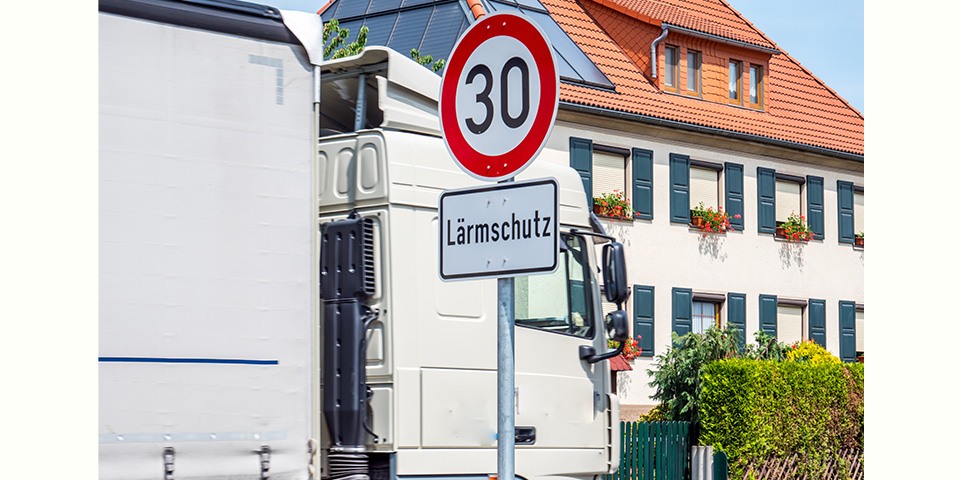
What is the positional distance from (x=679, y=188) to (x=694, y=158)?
3.22 feet

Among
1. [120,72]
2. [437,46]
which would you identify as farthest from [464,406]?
[437,46]

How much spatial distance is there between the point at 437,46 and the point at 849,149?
37.3ft

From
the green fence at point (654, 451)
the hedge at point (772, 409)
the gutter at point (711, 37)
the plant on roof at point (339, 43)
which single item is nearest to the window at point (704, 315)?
the gutter at point (711, 37)

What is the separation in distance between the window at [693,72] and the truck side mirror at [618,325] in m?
22.0

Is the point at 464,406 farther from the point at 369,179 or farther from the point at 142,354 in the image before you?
the point at 142,354

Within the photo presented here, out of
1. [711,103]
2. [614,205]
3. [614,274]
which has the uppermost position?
[711,103]

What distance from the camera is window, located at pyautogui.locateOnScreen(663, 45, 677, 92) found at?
2931 centimetres

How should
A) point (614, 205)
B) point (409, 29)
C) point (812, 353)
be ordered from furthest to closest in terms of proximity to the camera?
point (409, 29)
point (614, 205)
point (812, 353)

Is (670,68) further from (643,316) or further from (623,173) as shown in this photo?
(643,316)

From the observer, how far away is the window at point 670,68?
2931cm

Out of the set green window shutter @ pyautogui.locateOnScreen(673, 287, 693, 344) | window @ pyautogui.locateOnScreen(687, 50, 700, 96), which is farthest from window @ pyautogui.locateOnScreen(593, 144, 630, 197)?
window @ pyautogui.locateOnScreen(687, 50, 700, 96)

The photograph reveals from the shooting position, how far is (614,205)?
26422 mm

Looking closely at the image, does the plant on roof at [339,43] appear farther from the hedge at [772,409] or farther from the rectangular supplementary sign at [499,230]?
the rectangular supplementary sign at [499,230]

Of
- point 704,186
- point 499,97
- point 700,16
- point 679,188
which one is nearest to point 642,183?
point 679,188
